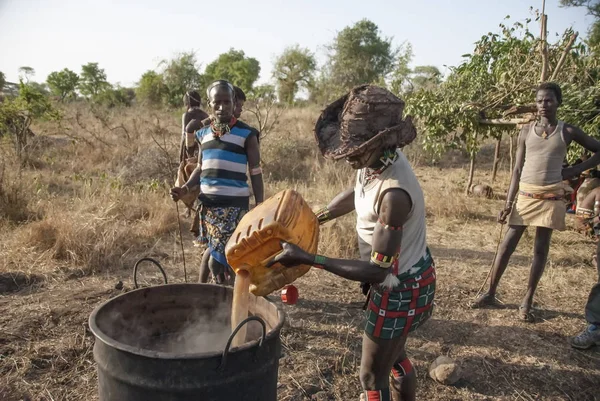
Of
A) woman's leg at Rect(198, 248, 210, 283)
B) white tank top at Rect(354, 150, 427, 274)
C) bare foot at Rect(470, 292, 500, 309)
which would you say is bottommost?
bare foot at Rect(470, 292, 500, 309)

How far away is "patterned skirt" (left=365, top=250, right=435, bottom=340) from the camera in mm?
1807

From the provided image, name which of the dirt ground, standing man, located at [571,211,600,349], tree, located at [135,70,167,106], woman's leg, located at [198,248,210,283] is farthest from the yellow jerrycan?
tree, located at [135,70,167,106]

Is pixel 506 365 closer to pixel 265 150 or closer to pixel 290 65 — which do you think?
pixel 265 150

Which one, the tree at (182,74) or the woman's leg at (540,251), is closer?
the woman's leg at (540,251)

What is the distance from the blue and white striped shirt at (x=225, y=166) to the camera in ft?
9.61

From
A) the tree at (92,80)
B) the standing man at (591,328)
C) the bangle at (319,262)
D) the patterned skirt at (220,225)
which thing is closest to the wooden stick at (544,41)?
the standing man at (591,328)

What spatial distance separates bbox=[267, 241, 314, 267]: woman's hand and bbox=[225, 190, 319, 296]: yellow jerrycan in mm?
61

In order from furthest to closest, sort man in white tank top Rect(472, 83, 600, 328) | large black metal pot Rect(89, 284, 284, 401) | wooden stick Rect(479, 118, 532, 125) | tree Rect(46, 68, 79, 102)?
tree Rect(46, 68, 79, 102), wooden stick Rect(479, 118, 532, 125), man in white tank top Rect(472, 83, 600, 328), large black metal pot Rect(89, 284, 284, 401)

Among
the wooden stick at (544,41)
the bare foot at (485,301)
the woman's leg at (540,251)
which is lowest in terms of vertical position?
the bare foot at (485,301)

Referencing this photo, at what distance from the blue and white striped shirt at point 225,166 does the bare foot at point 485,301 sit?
6.87 ft

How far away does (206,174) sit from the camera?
2988 millimetres

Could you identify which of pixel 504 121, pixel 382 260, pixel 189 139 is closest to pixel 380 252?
pixel 382 260

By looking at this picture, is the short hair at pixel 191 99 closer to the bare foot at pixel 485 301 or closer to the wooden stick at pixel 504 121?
the wooden stick at pixel 504 121

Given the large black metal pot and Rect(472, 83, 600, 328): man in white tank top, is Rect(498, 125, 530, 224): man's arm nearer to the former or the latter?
Rect(472, 83, 600, 328): man in white tank top
